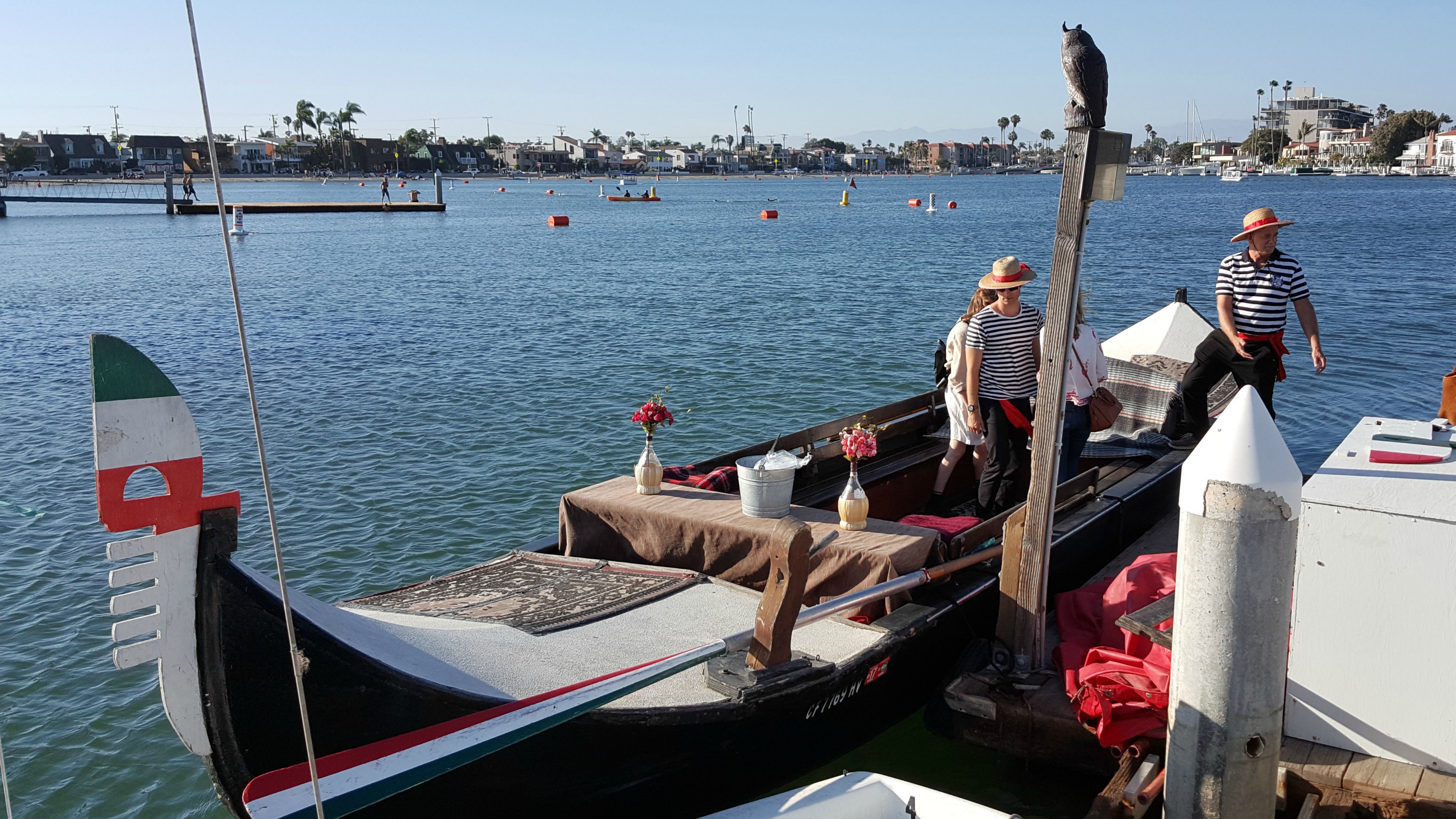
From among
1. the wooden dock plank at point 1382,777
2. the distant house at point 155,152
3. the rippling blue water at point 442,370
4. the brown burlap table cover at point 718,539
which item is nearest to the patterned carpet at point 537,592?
the brown burlap table cover at point 718,539

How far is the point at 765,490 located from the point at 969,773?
224 centimetres

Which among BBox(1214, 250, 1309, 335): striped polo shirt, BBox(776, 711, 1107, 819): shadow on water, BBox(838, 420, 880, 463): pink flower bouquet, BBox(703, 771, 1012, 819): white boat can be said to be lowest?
BBox(776, 711, 1107, 819): shadow on water

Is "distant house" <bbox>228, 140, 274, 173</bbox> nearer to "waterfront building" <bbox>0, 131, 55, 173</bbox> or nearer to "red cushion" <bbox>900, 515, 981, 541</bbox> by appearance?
"waterfront building" <bbox>0, 131, 55, 173</bbox>

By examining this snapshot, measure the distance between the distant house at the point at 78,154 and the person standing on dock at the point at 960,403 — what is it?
17928 centimetres

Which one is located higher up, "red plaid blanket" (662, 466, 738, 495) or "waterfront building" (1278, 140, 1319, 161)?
"waterfront building" (1278, 140, 1319, 161)

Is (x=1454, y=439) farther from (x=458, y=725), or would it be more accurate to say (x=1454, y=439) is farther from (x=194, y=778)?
(x=194, y=778)

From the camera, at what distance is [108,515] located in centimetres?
336

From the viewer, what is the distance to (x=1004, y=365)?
733 centimetres

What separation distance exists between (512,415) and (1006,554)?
11.2 m

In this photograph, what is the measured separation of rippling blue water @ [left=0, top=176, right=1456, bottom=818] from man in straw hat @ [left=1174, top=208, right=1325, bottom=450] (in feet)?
20.5

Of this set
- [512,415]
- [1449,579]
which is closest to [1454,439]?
[1449,579]

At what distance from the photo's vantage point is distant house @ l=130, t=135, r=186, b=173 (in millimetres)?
158000

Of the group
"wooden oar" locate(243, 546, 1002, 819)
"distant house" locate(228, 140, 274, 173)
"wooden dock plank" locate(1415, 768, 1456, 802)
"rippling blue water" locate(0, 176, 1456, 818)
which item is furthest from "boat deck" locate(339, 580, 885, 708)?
"distant house" locate(228, 140, 274, 173)

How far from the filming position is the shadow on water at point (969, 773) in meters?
5.93
